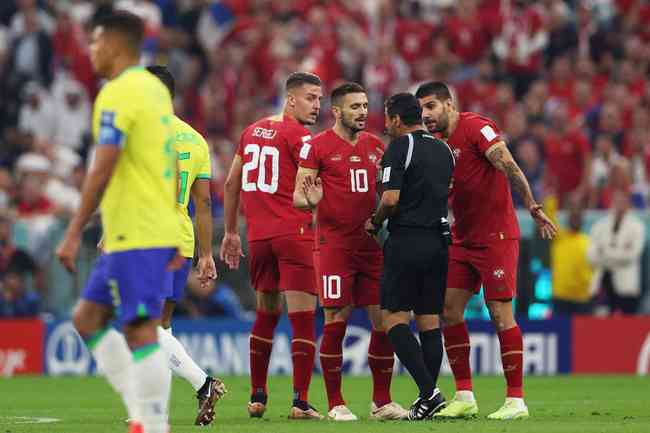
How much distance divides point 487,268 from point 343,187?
1.28m

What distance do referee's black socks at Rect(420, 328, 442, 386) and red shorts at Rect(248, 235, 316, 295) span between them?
1.14m

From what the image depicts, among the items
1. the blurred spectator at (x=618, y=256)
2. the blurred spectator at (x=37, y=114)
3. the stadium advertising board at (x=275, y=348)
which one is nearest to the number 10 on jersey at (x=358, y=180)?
the stadium advertising board at (x=275, y=348)

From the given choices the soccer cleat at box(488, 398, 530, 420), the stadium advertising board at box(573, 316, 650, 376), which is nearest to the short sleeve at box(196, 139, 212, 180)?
the soccer cleat at box(488, 398, 530, 420)

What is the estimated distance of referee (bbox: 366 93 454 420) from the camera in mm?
11305

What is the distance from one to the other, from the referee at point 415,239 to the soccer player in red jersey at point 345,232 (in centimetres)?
53

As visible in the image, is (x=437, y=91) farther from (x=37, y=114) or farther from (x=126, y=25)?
(x=37, y=114)

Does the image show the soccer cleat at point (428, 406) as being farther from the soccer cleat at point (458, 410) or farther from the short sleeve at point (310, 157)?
the short sleeve at point (310, 157)

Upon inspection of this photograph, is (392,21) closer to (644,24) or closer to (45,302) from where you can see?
(644,24)

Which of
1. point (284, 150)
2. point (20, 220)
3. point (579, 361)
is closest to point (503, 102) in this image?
point (579, 361)

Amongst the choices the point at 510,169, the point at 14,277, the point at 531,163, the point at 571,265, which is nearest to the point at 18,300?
the point at 14,277

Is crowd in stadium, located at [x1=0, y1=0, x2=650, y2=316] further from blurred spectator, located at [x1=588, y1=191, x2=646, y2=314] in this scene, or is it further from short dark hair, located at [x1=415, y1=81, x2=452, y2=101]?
short dark hair, located at [x1=415, y1=81, x2=452, y2=101]

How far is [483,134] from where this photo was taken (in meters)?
12.0

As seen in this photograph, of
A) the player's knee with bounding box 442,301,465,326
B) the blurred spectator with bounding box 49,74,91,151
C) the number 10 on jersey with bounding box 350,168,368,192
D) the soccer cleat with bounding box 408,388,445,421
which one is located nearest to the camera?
the soccer cleat with bounding box 408,388,445,421

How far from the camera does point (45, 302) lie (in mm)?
19719
